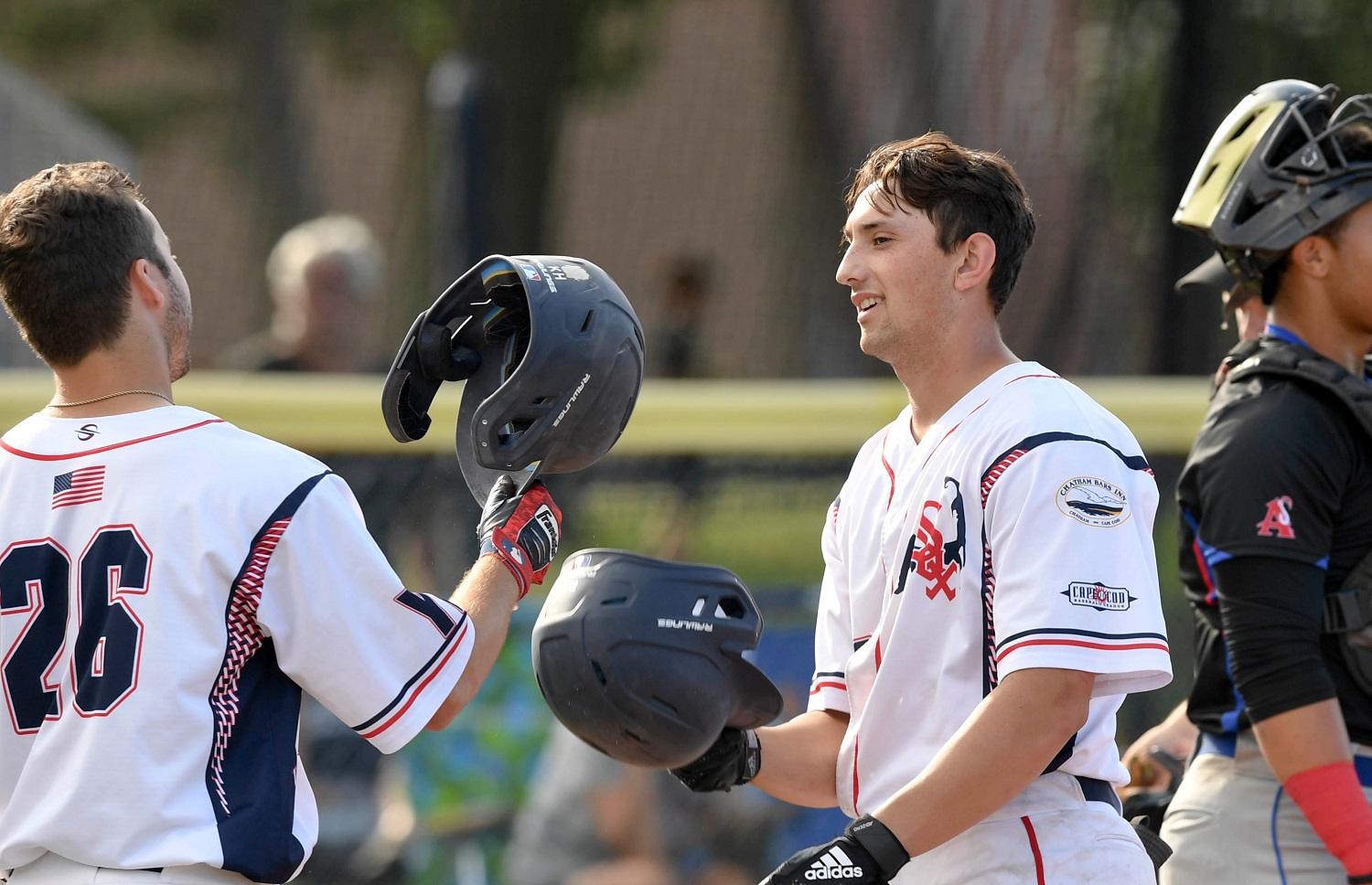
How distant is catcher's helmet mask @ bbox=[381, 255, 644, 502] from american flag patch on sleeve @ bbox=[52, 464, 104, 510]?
57 centimetres

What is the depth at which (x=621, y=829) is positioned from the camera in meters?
5.29

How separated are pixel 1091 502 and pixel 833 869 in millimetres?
725

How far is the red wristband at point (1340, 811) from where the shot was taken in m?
2.87

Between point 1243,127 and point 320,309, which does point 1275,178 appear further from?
point 320,309

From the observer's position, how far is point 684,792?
17.6ft

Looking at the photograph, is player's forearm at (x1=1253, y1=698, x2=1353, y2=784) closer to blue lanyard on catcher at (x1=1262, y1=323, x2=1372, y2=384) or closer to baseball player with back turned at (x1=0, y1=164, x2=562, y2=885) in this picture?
blue lanyard on catcher at (x1=1262, y1=323, x2=1372, y2=384)

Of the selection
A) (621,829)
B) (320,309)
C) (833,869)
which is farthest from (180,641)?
(320,309)

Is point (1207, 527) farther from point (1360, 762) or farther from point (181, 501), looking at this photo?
point (181, 501)

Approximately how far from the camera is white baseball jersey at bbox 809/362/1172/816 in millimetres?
2582

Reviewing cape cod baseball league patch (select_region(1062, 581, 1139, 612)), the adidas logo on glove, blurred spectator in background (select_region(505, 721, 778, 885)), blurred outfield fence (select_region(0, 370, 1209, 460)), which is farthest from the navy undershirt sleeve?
blurred outfield fence (select_region(0, 370, 1209, 460))

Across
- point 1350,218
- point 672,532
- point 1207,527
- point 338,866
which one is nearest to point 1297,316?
point 1350,218

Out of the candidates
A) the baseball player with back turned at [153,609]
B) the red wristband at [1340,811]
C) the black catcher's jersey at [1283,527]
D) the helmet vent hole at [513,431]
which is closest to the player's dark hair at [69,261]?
the baseball player with back turned at [153,609]

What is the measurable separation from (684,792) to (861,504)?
8.64 feet

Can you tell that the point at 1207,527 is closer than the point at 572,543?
Yes
